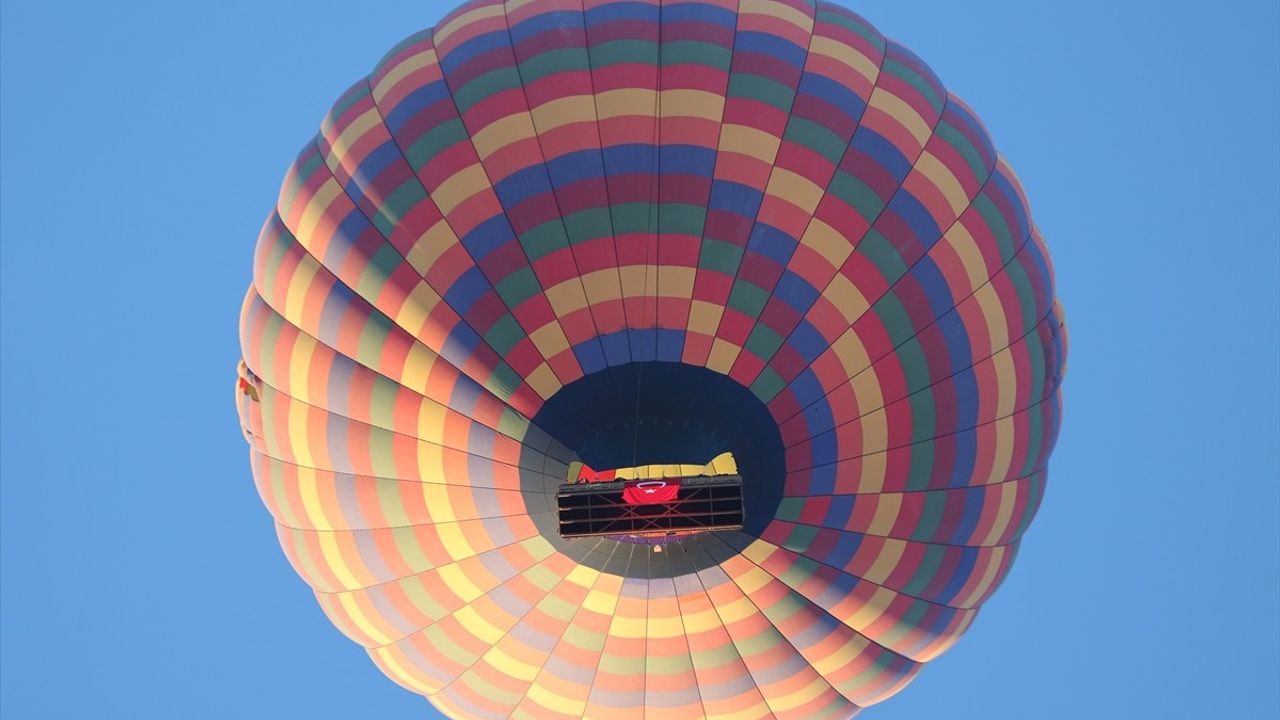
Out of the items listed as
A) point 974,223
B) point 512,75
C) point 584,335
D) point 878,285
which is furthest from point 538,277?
point 974,223

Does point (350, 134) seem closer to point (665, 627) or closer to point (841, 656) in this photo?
point (665, 627)

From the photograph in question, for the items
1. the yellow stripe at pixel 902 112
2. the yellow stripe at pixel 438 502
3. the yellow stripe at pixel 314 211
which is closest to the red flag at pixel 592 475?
the yellow stripe at pixel 438 502

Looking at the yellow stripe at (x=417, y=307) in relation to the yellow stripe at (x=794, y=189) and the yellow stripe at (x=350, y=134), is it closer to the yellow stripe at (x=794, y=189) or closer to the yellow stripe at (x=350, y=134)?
the yellow stripe at (x=350, y=134)

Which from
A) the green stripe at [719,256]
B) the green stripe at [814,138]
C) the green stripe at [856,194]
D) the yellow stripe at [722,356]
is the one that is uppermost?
the green stripe at [814,138]

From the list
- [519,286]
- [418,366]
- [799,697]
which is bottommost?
[799,697]

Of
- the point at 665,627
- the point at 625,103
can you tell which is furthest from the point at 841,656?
the point at 625,103

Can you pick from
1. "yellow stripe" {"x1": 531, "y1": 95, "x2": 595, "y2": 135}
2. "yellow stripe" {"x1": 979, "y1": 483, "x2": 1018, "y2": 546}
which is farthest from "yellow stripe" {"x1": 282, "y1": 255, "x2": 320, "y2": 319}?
"yellow stripe" {"x1": 979, "y1": 483, "x2": 1018, "y2": 546}
